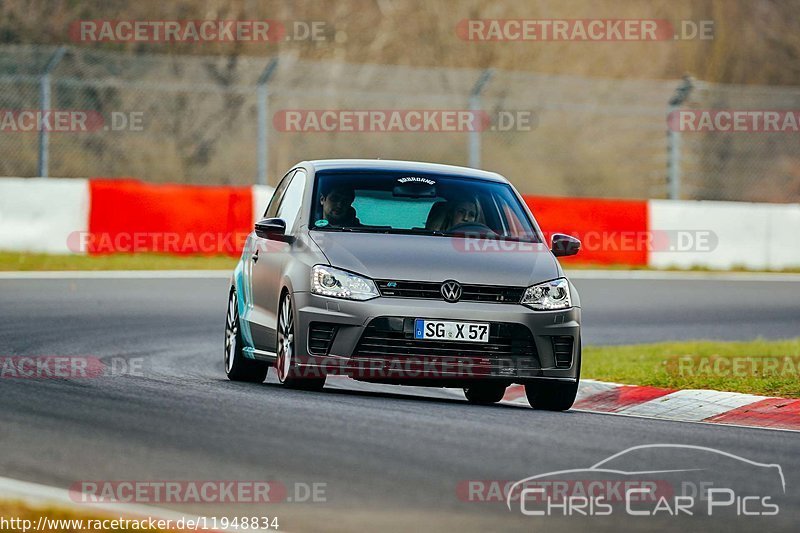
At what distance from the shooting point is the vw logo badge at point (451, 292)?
1004cm

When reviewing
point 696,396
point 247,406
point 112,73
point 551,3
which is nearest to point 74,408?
point 247,406

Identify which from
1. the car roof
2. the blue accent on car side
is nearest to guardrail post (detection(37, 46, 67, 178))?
the blue accent on car side

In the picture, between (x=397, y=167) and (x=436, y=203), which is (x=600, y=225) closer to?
(x=397, y=167)

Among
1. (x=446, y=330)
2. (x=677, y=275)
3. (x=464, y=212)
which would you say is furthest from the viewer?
(x=677, y=275)

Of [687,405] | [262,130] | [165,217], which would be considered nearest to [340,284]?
[687,405]

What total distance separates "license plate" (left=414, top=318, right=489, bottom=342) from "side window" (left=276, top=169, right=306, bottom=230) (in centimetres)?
153

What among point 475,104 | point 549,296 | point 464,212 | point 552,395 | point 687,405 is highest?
point 475,104

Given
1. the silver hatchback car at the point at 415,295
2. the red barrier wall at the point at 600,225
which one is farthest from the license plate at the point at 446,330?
the red barrier wall at the point at 600,225

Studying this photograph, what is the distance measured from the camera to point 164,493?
22.4ft

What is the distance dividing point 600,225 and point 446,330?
1553cm

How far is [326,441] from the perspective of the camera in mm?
8180

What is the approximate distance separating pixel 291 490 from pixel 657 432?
9.74 ft

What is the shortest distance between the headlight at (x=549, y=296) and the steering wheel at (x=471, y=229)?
79cm

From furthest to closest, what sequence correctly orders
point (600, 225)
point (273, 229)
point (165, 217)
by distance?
point (600, 225)
point (165, 217)
point (273, 229)
